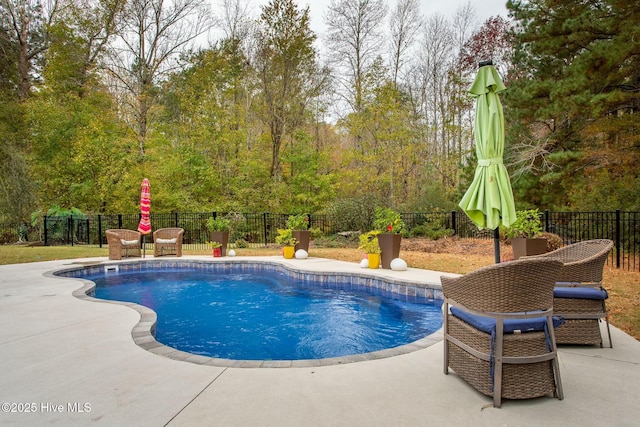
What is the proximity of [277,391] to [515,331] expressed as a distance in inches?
57.6

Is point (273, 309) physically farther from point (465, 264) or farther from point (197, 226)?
point (197, 226)

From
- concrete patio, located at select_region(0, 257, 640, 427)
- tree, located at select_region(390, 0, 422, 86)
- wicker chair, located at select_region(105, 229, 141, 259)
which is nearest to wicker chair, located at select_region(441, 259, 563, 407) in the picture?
concrete patio, located at select_region(0, 257, 640, 427)

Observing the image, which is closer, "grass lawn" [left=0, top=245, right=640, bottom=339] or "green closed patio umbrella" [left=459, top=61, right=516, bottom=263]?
"green closed patio umbrella" [left=459, top=61, right=516, bottom=263]

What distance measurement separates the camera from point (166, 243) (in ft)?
31.7

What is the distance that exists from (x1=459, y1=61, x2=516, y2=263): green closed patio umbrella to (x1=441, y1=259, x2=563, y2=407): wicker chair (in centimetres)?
85

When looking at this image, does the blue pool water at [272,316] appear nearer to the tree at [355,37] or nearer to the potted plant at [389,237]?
the potted plant at [389,237]

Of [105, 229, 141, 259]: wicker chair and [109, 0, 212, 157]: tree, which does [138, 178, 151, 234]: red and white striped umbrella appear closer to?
[105, 229, 141, 259]: wicker chair

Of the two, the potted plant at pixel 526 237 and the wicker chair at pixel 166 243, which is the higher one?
the potted plant at pixel 526 237

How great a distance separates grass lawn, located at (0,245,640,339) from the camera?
3814 mm

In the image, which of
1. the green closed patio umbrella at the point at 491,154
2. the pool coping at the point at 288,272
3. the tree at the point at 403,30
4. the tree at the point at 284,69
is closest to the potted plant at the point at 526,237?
the pool coping at the point at 288,272

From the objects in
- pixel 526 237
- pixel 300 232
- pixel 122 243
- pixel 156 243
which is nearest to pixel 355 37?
pixel 300 232

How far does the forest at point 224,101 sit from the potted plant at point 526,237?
7.96 meters

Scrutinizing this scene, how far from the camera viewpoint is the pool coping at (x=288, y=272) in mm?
2701

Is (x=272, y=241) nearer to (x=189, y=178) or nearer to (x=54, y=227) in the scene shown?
(x=189, y=178)
